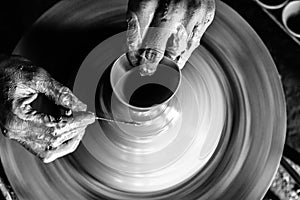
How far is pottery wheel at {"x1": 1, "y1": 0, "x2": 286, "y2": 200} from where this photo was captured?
174cm

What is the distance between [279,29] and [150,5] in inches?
34.4

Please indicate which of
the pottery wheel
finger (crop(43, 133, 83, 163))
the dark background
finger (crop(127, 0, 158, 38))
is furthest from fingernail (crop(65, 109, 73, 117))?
the dark background

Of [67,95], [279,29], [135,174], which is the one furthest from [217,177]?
[279,29]

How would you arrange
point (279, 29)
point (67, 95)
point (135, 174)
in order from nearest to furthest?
point (67, 95) < point (135, 174) < point (279, 29)

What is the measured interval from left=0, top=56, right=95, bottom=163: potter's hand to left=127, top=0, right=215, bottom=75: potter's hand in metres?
0.26

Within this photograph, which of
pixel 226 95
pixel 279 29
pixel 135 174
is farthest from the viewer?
pixel 279 29

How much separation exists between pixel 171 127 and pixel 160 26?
0.37 m

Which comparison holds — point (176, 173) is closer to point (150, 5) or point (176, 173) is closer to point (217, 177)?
point (217, 177)

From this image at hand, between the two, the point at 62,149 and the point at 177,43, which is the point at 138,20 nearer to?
the point at 177,43

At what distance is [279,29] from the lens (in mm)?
2248

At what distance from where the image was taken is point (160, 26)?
161 cm

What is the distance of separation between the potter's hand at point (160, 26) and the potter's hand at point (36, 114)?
0.85 feet

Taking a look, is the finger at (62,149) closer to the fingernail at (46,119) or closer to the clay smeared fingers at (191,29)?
the fingernail at (46,119)

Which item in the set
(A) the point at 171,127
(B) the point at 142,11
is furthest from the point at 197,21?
(A) the point at 171,127
